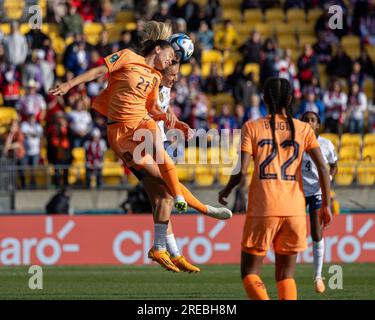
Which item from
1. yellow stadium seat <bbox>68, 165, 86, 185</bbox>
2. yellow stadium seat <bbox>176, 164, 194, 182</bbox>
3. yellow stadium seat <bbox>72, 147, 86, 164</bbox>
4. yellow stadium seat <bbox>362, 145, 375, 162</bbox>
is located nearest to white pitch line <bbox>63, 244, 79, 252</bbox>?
yellow stadium seat <bbox>68, 165, 86, 185</bbox>

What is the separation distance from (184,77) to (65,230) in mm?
6001

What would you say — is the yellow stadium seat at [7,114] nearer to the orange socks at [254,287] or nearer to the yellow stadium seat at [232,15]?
the yellow stadium seat at [232,15]

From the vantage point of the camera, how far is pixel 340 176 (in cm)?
2358

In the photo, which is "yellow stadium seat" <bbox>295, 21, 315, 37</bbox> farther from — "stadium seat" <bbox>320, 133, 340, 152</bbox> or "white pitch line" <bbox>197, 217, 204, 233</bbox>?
"white pitch line" <bbox>197, 217, 204, 233</bbox>

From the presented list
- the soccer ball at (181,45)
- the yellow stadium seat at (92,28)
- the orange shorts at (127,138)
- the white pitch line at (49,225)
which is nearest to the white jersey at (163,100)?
the soccer ball at (181,45)

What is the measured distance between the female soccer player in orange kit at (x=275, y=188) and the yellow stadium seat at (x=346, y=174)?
496 inches

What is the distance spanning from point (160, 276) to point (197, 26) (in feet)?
33.1

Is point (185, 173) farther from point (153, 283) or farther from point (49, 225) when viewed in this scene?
point (153, 283)

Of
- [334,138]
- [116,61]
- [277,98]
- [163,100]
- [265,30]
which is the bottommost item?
[334,138]

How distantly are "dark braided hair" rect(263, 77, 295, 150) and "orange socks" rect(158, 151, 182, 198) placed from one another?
274cm

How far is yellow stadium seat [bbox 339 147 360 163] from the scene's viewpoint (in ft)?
80.4

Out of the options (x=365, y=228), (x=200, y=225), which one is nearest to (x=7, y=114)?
(x=200, y=225)

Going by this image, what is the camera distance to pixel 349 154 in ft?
80.8

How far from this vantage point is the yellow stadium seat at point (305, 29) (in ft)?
93.2
